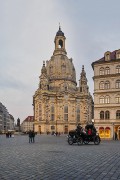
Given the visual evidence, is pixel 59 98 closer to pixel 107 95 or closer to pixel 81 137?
pixel 107 95

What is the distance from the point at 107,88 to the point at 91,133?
21028 millimetres

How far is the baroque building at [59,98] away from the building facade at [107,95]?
8630 centimetres

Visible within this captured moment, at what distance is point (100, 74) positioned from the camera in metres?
55.3

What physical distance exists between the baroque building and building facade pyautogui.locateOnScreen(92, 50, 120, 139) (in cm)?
8630

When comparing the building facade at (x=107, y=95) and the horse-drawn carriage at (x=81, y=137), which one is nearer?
the horse-drawn carriage at (x=81, y=137)

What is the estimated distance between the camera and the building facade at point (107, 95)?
5338 centimetres

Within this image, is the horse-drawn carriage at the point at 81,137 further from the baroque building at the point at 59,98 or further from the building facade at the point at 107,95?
A: the baroque building at the point at 59,98

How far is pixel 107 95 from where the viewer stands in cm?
5409

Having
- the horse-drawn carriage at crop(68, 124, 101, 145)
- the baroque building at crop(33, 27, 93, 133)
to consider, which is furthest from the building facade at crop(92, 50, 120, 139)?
the baroque building at crop(33, 27, 93, 133)

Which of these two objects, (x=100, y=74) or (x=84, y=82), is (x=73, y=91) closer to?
(x=84, y=82)

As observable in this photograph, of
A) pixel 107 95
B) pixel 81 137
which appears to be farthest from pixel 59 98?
pixel 81 137

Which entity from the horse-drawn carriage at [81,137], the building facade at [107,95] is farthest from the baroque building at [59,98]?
the horse-drawn carriage at [81,137]

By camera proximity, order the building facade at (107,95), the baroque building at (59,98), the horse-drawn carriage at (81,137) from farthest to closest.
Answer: the baroque building at (59,98)
the building facade at (107,95)
the horse-drawn carriage at (81,137)

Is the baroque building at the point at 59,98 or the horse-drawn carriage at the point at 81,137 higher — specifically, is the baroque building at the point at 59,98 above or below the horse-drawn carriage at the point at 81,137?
above
